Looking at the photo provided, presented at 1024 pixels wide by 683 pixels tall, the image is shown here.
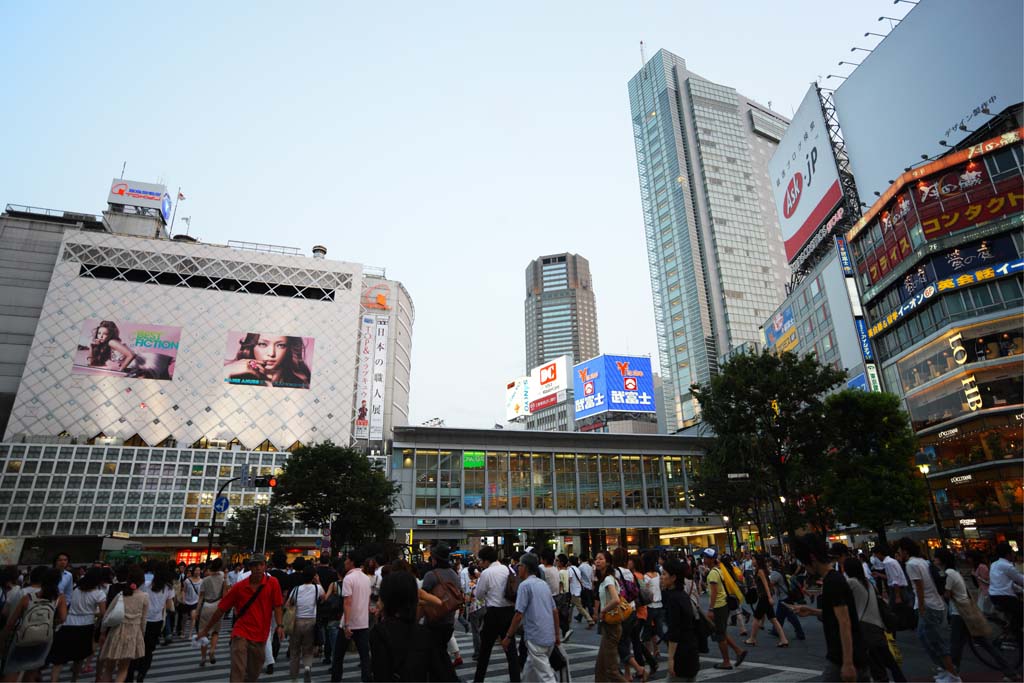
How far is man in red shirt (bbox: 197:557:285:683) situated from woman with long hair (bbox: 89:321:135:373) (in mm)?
62708

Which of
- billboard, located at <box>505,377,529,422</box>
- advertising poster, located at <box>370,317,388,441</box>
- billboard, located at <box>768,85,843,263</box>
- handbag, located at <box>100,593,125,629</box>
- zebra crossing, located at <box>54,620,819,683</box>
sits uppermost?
billboard, located at <box>768,85,843,263</box>

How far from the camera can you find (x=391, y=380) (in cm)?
6944

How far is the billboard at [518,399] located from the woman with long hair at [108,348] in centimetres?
6740

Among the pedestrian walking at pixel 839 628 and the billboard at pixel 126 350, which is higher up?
the billboard at pixel 126 350

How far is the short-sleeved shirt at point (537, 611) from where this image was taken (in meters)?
6.76

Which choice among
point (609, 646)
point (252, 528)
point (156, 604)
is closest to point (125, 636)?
point (156, 604)

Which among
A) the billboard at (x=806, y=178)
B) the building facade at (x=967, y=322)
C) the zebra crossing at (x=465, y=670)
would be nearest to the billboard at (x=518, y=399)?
the billboard at (x=806, y=178)

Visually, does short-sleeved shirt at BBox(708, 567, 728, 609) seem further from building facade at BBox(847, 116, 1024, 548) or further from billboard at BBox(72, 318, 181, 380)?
billboard at BBox(72, 318, 181, 380)

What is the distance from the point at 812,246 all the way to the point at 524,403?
67338mm

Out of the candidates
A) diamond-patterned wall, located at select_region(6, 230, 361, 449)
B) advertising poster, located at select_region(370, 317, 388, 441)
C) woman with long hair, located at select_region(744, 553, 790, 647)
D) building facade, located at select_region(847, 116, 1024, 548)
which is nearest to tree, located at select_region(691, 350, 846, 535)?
building facade, located at select_region(847, 116, 1024, 548)

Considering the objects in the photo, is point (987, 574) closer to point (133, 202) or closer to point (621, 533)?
point (621, 533)

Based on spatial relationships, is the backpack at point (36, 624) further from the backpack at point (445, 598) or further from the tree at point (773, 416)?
the tree at point (773, 416)

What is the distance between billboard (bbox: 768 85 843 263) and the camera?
5188cm

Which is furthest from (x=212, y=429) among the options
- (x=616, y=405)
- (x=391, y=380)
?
(x=616, y=405)
